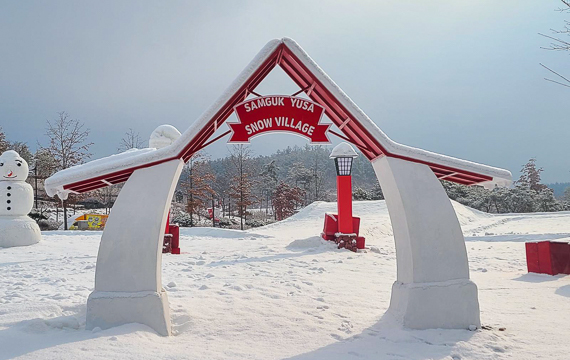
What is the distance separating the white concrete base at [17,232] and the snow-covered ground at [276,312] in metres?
0.80

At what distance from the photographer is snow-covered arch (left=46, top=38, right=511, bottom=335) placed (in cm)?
468

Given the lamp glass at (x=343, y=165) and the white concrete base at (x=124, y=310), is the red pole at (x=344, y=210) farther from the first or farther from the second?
the white concrete base at (x=124, y=310)

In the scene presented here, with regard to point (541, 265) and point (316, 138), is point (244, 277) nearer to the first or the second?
point (316, 138)

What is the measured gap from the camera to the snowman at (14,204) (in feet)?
38.7

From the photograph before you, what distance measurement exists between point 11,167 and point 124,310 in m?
10.1

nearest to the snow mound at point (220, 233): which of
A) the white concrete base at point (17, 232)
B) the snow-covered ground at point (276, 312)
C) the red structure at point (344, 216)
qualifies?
the red structure at point (344, 216)

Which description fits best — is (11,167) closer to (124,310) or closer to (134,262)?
(134,262)

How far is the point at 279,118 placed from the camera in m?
5.03

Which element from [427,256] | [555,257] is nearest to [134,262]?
[427,256]

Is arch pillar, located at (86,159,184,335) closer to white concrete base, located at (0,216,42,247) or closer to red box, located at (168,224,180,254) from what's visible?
red box, located at (168,224,180,254)

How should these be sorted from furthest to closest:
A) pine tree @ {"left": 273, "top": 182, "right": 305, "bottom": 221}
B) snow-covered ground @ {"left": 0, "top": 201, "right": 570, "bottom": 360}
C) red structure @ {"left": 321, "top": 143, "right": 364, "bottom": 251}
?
pine tree @ {"left": 273, "top": 182, "right": 305, "bottom": 221} → red structure @ {"left": 321, "top": 143, "right": 364, "bottom": 251} → snow-covered ground @ {"left": 0, "top": 201, "right": 570, "bottom": 360}

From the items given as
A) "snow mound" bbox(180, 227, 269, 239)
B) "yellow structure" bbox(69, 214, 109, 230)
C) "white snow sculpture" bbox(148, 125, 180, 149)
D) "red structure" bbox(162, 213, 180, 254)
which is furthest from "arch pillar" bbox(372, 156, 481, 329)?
"yellow structure" bbox(69, 214, 109, 230)

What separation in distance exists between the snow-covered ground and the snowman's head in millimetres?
2487

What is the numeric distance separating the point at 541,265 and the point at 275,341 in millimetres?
6559
